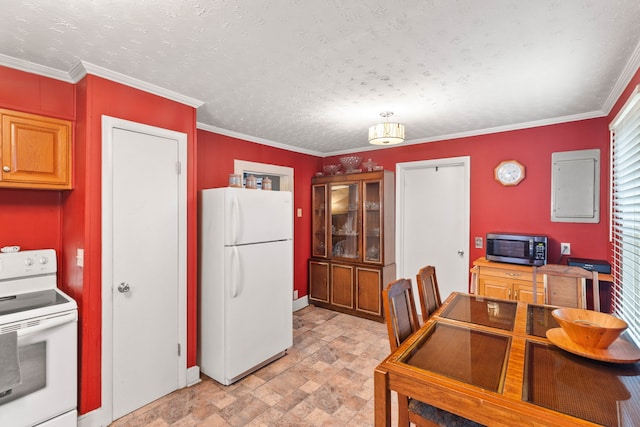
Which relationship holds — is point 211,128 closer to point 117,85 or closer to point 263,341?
point 117,85

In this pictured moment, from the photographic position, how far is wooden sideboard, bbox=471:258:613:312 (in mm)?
2801

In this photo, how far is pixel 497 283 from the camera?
3051 mm

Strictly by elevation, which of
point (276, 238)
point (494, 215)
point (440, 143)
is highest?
point (440, 143)

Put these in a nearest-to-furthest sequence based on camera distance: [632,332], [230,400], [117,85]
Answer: [632,332] → [117,85] → [230,400]

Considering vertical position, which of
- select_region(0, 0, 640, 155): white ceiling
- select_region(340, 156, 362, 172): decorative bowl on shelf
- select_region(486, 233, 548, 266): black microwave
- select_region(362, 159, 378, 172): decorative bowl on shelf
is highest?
select_region(0, 0, 640, 155): white ceiling

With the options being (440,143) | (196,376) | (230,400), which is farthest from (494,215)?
(196,376)

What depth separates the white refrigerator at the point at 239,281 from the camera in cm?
258

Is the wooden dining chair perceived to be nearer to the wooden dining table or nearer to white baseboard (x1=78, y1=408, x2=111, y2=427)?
the wooden dining table

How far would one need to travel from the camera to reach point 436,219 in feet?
12.9

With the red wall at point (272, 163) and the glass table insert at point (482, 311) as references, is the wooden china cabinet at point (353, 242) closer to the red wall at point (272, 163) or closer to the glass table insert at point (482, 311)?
the red wall at point (272, 163)

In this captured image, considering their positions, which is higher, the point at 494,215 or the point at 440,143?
the point at 440,143

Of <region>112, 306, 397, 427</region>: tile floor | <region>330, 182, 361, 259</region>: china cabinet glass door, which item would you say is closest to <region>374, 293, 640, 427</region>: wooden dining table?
<region>112, 306, 397, 427</region>: tile floor

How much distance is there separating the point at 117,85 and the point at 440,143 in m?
3.42

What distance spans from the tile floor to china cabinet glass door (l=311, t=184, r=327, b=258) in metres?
1.61
